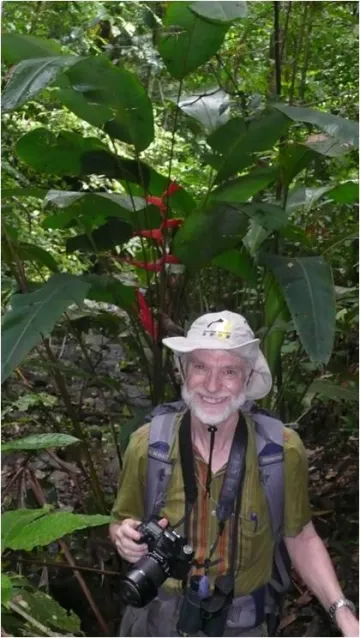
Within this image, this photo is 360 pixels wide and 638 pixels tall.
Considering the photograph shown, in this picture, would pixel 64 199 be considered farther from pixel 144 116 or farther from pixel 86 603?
pixel 86 603

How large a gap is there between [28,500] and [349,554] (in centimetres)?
133

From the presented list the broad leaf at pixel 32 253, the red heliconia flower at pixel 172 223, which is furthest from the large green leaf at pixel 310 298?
the broad leaf at pixel 32 253

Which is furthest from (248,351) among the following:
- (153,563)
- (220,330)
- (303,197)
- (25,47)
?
(25,47)

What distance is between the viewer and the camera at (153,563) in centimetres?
160

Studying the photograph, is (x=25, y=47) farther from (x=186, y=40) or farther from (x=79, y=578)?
(x=79, y=578)

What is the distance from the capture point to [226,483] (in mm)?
1700

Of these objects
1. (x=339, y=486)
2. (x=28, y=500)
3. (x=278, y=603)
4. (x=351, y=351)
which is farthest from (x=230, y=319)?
(x=351, y=351)

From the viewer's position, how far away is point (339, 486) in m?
3.56

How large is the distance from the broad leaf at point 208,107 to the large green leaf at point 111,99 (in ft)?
1.01

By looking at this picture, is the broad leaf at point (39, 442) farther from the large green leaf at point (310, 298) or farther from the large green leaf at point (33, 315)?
the large green leaf at point (310, 298)

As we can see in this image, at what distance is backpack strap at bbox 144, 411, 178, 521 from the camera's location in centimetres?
174

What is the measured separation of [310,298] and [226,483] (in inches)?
26.0

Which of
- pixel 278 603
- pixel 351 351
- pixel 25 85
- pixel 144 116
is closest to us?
pixel 25 85

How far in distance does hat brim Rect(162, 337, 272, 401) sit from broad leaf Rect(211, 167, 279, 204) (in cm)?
75
